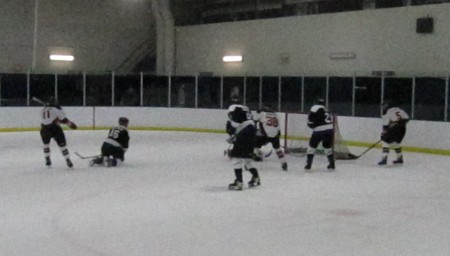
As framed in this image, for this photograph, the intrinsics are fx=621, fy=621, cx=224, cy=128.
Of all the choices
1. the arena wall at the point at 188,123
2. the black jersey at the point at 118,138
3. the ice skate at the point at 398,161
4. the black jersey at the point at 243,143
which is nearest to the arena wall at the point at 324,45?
the arena wall at the point at 188,123

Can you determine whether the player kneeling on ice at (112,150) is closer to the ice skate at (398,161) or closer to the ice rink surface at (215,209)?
the ice rink surface at (215,209)

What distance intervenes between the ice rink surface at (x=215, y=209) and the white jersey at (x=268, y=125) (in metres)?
0.61

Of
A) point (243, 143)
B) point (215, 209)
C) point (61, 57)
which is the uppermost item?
point (61, 57)

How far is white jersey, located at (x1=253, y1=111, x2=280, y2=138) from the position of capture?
423 inches

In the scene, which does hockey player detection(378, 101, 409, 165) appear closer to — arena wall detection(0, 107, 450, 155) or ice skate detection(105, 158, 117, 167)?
arena wall detection(0, 107, 450, 155)

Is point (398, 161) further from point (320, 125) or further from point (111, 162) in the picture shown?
point (111, 162)

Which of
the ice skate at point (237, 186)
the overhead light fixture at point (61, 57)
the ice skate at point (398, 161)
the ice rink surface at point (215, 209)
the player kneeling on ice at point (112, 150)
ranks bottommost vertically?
the ice rink surface at point (215, 209)

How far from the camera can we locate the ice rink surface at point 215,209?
17.9 feet

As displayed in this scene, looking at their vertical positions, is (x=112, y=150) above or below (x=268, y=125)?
below

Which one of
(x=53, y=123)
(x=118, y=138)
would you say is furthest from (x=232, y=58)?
(x=53, y=123)

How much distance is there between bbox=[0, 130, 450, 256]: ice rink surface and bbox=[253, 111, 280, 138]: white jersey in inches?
24.1

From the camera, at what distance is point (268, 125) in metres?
10.8

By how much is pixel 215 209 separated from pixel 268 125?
392 centimetres

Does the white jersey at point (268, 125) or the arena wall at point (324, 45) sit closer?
the white jersey at point (268, 125)
